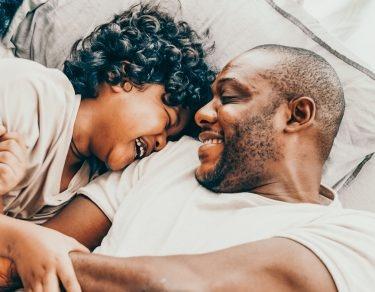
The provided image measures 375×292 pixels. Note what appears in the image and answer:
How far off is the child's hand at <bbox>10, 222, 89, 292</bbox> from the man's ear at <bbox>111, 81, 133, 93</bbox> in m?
0.57

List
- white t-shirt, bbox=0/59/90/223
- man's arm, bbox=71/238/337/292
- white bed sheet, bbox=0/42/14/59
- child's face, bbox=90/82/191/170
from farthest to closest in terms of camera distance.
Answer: white bed sheet, bbox=0/42/14/59, child's face, bbox=90/82/191/170, white t-shirt, bbox=0/59/90/223, man's arm, bbox=71/238/337/292

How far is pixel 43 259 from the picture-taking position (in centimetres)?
107

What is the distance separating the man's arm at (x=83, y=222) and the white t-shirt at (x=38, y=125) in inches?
3.1

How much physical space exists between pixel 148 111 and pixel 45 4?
61cm

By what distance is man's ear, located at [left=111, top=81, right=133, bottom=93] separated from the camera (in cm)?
155

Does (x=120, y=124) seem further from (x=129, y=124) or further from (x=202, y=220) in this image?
(x=202, y=220)

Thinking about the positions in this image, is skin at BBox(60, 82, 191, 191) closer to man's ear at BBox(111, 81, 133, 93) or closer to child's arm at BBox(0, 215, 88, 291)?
man's ear at BBox(111, 81, 133, 93)

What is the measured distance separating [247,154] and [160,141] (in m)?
0.30

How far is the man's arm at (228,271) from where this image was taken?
0.97 metres

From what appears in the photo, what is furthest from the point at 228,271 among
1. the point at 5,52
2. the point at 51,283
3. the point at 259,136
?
the point at 5,52

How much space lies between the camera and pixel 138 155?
1.52 meters

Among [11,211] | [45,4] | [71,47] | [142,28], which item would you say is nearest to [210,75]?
[142,28]

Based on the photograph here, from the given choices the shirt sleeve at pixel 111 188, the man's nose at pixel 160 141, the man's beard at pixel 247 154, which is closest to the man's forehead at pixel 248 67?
the man's beard at pixel 247 154

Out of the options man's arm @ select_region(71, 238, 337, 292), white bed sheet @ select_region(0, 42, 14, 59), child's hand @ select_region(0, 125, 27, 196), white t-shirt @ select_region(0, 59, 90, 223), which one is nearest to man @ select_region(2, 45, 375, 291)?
man's arm @ select_region(71, 238, 337, 292)
